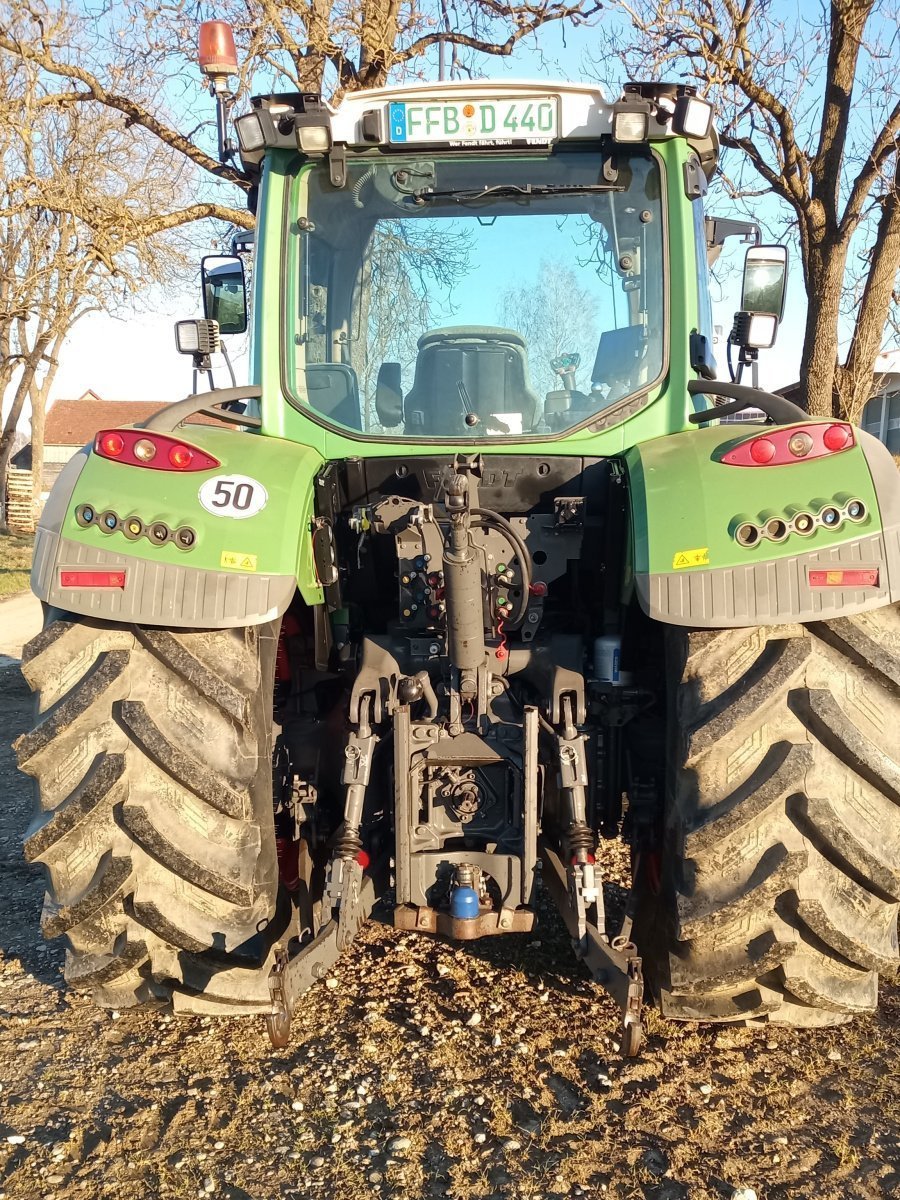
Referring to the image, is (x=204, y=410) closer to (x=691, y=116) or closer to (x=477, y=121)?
(x=477, y=121)

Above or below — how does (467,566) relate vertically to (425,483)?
below

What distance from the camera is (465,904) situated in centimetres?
287

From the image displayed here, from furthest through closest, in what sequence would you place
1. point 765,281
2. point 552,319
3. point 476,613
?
point 765,281
point 552,319
point 476,613

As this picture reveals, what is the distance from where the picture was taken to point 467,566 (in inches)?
110

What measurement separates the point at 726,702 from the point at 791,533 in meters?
0.46

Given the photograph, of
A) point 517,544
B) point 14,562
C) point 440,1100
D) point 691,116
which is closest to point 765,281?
point 691,116

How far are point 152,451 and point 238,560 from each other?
463 mm

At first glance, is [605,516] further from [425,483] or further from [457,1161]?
[457,1161]

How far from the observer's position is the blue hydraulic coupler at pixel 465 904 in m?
2.88

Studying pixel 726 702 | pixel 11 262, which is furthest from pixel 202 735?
pixel 11 262

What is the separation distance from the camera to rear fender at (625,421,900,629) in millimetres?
2578

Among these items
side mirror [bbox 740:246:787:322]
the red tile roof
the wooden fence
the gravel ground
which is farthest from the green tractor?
the red tile roof

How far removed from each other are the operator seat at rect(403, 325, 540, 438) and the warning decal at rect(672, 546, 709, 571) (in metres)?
0.93

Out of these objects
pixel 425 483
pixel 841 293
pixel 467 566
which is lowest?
pixel 467 566
